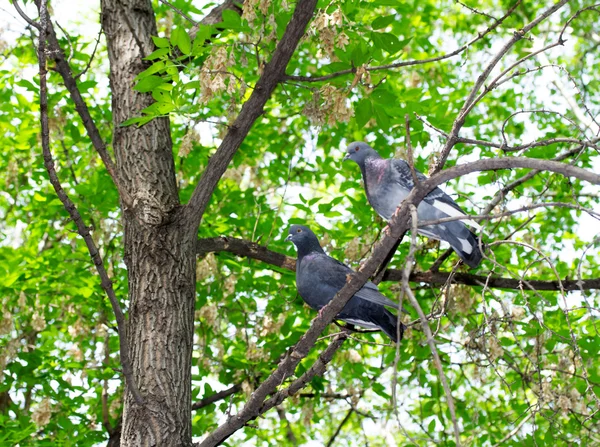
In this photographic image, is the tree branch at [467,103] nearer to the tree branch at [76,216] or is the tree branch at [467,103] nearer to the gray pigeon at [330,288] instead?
the gray pigeon at [330,288]

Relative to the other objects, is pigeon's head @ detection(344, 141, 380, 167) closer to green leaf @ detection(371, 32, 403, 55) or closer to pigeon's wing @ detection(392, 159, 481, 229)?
pigeon's wing @ detection(392, 159, 481, 229)

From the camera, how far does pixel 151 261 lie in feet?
11.3

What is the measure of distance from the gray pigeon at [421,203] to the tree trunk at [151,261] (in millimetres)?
1019

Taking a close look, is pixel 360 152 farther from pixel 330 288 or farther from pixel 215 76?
pixel 215 76

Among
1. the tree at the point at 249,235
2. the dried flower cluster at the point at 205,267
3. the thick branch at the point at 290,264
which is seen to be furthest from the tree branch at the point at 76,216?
the dried flower cluster at the point at 205,267

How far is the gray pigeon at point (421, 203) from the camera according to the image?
10.7ft

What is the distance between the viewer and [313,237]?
397 centimetres

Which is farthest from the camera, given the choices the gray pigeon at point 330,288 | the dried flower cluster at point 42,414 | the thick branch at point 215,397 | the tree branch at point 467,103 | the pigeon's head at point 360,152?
the thick branch at point 215,397

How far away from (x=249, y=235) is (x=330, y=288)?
1.75m

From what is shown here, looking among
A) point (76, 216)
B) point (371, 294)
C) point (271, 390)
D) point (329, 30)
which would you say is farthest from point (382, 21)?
point (271, 390)

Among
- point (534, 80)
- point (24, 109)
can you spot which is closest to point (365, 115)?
point (24, 109)

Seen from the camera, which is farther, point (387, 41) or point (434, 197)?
point (434, 197)

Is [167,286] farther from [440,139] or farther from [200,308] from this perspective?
[440,139]

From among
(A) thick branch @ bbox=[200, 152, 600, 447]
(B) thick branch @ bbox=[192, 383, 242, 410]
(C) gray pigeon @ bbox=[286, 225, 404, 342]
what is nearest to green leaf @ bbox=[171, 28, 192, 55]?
(A) thick branch @ bbox=[200, 152, 600, 447]
